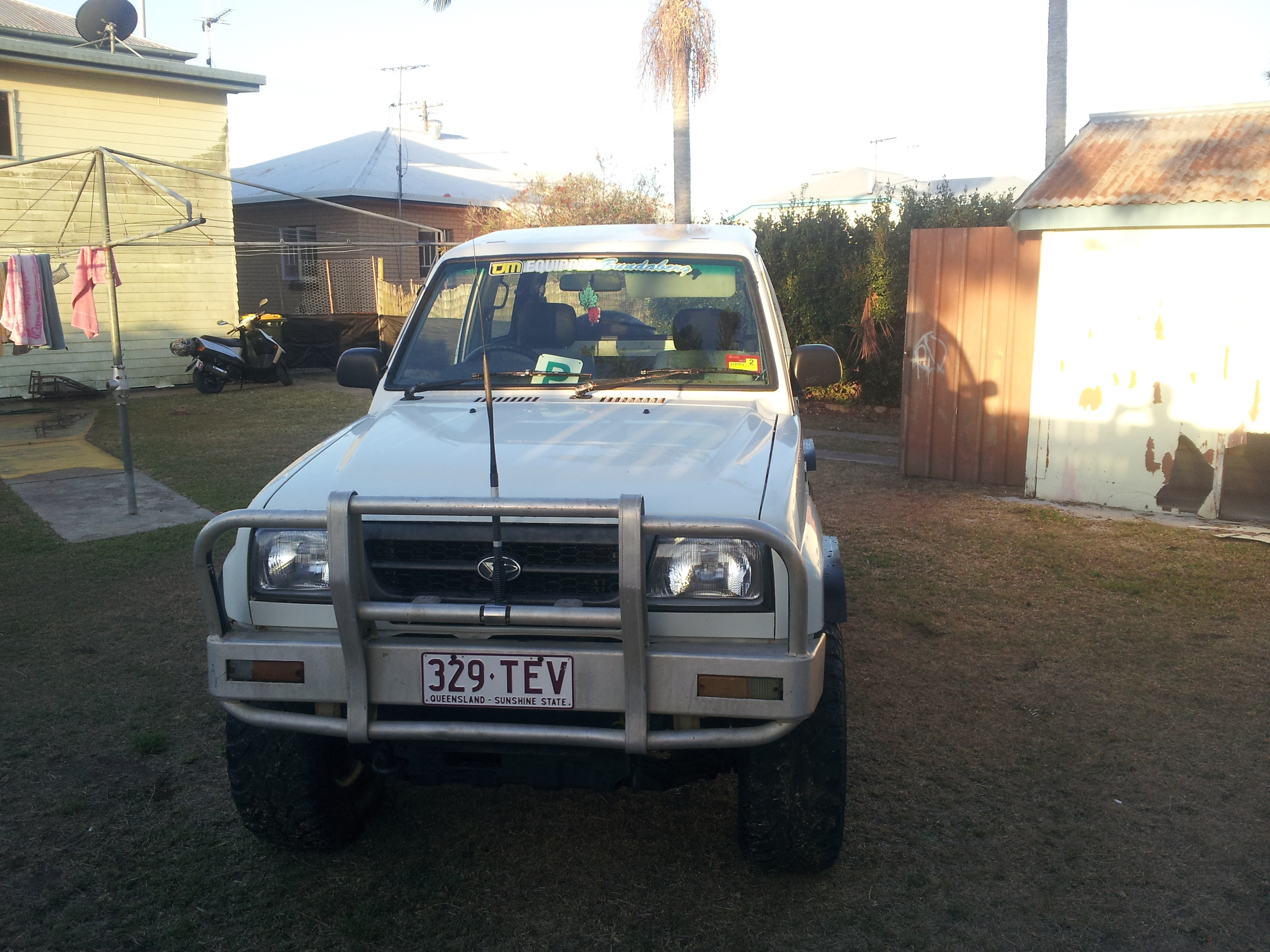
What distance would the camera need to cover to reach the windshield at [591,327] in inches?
164

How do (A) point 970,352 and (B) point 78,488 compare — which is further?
(A) point 970,352

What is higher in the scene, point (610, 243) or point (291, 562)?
point (610, 243)

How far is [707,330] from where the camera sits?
4.25m

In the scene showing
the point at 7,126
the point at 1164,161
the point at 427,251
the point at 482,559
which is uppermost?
the point at 7,126

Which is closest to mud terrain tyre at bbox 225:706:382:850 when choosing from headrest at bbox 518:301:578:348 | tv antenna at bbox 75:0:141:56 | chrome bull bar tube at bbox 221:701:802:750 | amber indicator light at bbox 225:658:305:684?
amber indicator light at bbox 225:658:305:684

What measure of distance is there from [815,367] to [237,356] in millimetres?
14507

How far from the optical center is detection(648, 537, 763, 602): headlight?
281 cm

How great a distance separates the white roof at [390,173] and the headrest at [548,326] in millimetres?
22804

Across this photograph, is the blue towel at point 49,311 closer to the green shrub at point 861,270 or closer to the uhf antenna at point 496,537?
the green shrub at point 861,270

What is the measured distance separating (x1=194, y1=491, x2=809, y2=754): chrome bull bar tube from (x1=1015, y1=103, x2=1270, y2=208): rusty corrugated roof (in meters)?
6.66

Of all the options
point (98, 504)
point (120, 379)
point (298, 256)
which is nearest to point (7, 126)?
point (298, 256)

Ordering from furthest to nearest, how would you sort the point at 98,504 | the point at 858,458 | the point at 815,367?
the point at 858,458
the point at 98,504
the point at 815,367

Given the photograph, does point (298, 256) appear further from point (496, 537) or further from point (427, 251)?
point (496, 537)

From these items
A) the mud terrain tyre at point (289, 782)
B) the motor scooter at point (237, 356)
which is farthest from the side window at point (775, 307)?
the motor scooter at point (237, 356)
